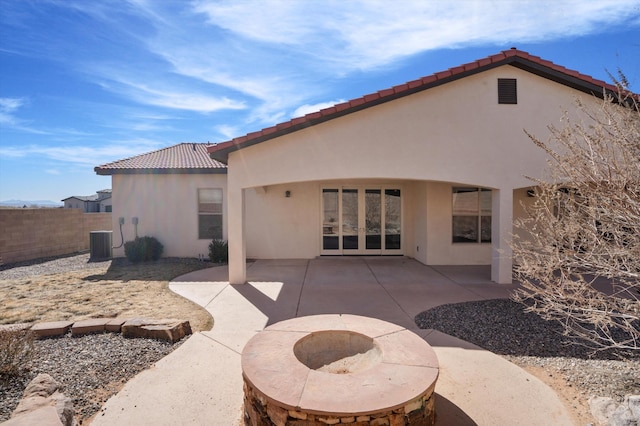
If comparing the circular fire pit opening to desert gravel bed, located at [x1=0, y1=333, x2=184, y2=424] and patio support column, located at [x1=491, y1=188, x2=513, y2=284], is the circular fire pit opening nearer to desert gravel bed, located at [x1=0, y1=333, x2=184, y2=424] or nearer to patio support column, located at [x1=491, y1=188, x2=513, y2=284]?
desert gravel bed, located at [x1=0, y1=333, x2=184, y2=424]

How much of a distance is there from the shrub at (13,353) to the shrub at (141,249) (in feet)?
27.8

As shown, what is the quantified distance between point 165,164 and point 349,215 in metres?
7.72

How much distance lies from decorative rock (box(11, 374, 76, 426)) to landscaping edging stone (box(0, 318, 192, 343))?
1.74 m

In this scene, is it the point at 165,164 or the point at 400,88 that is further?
the point at 165,164

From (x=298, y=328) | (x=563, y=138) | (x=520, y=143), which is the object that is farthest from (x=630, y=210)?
(x=520, y=143)

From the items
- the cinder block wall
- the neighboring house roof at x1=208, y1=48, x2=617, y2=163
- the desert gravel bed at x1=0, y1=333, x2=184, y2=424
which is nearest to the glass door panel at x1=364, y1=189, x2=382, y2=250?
the neighboring house roof at x1=208, y1=48, x2=617, y2=163

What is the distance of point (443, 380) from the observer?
4.45 metres

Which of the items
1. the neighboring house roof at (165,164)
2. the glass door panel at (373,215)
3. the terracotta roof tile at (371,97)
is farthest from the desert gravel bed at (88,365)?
the glass door panel at (373,215)

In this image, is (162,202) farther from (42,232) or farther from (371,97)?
(371,97)

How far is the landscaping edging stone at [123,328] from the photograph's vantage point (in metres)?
5.67

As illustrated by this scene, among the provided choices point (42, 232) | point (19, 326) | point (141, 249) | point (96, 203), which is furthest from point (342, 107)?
point (96, 203)

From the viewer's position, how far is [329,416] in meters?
2.95

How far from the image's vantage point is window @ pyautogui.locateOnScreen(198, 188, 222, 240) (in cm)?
1356

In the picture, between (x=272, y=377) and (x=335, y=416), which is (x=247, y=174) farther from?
(x=335, y=416)
